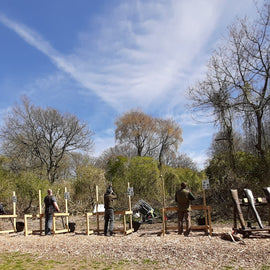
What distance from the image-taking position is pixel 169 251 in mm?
7816

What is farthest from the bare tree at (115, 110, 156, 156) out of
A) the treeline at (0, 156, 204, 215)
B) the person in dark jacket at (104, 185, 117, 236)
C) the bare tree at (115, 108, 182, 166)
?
the person in dark jacket at (104, 185, 117, 236)

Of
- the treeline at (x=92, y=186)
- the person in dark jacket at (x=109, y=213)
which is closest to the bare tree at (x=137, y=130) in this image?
the treeline at (x=92, y=186)

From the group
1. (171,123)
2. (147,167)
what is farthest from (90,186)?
(171,123)

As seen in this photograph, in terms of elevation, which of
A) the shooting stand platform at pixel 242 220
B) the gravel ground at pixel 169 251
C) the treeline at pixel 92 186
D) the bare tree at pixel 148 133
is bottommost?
the gravel ground at pixel 169 251

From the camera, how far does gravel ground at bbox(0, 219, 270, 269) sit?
22.1 ft

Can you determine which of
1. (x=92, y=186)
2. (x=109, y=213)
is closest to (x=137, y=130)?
(x=92, y=186)

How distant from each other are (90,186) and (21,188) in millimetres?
4448

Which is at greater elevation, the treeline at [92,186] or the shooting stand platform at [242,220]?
the treeline at [92,186]

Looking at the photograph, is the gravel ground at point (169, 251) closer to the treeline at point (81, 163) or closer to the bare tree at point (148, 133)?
the treeline at point (81, 163)

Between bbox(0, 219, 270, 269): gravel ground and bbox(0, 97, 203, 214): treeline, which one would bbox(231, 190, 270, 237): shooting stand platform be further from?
bbox(0, 97, 203, 214): treeline

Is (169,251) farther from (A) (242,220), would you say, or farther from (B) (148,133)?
(B) (148,133)

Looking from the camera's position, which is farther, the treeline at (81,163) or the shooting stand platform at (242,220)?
the treeline at (81,163)

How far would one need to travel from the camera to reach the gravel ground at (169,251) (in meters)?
6.75

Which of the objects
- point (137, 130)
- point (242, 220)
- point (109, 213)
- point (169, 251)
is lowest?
point (169, 251)
